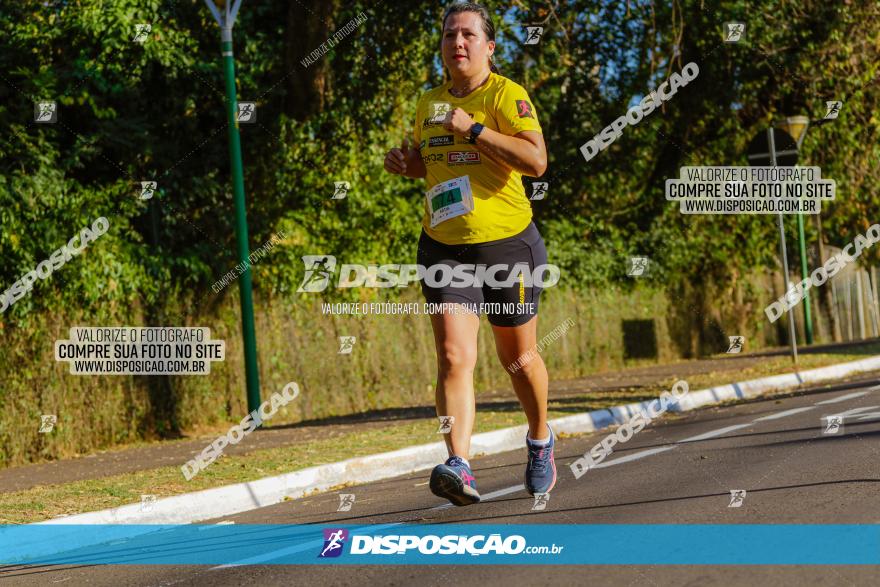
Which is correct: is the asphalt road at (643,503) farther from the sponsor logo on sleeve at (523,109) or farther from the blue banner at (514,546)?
the sponsor logo on sleeve at (523,109)

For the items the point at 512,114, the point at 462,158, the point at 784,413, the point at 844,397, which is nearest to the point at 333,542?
the point at 462,158

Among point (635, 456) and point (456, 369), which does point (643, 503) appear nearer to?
point (456, 369)

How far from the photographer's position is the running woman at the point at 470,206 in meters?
5.07

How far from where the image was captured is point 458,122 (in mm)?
4816

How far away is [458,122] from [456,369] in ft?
3.67

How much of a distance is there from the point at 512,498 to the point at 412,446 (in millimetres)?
3797

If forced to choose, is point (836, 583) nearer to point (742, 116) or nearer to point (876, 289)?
point (742, 116)

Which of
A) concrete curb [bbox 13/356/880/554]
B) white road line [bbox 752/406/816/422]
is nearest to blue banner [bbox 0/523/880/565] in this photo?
concrete curb [bbox 13/356/880/554]

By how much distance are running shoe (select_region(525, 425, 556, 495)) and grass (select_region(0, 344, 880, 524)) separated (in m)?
3.41

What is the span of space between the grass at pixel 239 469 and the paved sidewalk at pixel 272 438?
1.39 ft

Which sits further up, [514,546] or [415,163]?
[415,163]

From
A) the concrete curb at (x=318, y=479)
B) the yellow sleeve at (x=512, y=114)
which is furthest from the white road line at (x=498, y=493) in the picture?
the yellow sleeve at (x=512, y=114)

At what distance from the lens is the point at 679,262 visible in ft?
78.3

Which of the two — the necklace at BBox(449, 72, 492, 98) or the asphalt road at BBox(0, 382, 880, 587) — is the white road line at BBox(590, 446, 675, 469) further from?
the necklace at BBox(449, 72, 492, 98)
